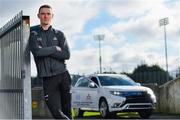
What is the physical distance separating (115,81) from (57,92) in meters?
13.7

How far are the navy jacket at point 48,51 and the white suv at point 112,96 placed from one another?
487 inches

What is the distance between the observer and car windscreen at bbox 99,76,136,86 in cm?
2027

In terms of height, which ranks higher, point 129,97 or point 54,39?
point 54,39

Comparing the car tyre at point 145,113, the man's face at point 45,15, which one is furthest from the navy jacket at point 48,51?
the car tyre at point 145,113

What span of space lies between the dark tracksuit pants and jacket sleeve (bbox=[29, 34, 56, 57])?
11.3 inches

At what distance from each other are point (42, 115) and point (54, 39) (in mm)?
20558

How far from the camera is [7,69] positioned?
26.6 ft

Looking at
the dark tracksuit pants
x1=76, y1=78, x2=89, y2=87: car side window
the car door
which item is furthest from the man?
x1=76, y1=78, x2=89, y2=87: car side window

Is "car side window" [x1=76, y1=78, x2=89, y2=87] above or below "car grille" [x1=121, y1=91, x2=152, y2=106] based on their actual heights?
above

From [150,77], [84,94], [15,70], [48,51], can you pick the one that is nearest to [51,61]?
[48,51]

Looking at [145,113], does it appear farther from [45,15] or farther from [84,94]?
[45,15]

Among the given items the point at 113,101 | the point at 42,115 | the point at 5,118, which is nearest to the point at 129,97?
the point at 113,101

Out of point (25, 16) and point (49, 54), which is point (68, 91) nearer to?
point (49, 54)

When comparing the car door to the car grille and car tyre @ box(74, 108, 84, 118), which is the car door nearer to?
car tyre @ box(74, 108, 84, 118)
